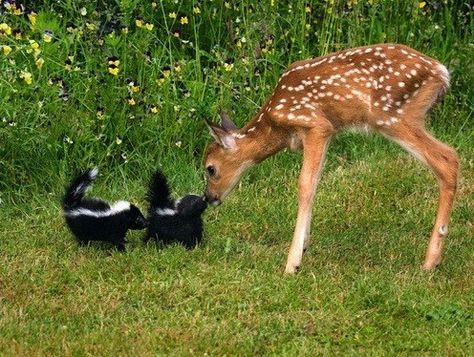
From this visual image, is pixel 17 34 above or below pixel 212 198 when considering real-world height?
above

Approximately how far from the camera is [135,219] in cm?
782

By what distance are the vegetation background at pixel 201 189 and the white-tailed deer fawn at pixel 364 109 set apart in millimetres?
486

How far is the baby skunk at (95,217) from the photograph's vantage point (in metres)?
7.71

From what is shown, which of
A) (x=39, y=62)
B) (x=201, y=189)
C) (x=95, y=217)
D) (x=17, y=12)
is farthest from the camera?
(x=17, y=12)

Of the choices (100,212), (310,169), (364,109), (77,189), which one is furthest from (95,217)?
(364,109)

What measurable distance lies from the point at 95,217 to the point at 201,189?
1.50m

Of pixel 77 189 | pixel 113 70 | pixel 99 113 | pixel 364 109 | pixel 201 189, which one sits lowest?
pixel 201 189

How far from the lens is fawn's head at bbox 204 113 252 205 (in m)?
7.88

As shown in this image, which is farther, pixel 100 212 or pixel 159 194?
pixel 159 194

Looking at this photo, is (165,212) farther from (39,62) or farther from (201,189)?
(39,62)

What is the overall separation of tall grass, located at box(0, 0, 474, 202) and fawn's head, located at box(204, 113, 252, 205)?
4.29ft

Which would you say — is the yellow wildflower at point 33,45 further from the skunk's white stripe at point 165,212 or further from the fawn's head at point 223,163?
the skunk's white stripe at point 165,212

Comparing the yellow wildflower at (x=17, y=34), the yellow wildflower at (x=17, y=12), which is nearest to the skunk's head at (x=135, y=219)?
the yellow wildflower at (x=17, y=34)

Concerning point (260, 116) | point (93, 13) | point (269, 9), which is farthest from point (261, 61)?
point (260, 116)
